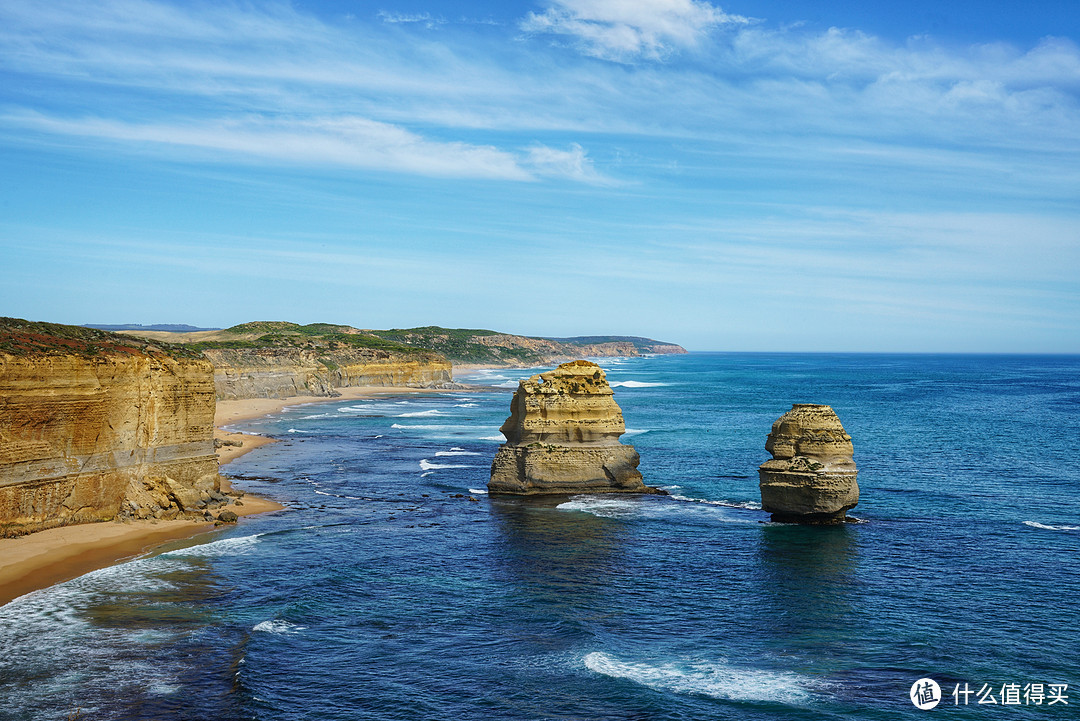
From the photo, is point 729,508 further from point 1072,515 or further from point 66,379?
point 66,379

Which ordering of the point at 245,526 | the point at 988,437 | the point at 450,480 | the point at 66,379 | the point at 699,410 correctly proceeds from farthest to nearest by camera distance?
1. the point at 699,410
2. the point at 988,437
3. the point at 450,480
4. the point at 245,526
5. the point at 66,379

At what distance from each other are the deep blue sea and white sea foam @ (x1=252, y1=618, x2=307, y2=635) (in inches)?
2.7

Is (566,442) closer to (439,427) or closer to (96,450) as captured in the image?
(96,450)

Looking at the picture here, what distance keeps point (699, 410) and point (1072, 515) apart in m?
52.5

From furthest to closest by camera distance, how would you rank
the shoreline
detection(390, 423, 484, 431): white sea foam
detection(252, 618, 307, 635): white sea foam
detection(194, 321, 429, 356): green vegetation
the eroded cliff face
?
detection(194, 321, 429, 356): green vegetation
the eroded cliff face
detection(390, 423, 484, 431): white sea foam
the shoreline
detection(252, 618, 307, 635): white sea foam

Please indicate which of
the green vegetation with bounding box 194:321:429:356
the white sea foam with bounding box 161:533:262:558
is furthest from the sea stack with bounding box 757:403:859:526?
the green vegetation with bounding box 194:321:429:356

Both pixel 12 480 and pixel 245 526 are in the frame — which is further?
pixel 245 526

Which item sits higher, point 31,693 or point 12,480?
point 12,480

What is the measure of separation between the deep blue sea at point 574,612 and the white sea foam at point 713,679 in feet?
0.21

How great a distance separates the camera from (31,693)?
1570cm

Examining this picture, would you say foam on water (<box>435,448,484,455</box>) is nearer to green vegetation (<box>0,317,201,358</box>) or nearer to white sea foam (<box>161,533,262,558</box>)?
green vegetation (<box>0,317,201,358</box>)

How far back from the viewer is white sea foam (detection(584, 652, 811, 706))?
16031 millimetres

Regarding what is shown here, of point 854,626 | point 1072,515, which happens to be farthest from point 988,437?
point 854,626

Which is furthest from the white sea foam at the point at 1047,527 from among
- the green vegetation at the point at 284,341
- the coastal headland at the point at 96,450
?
the green vegetation at the point at 284,341
